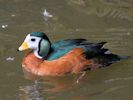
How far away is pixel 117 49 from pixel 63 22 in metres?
1.87

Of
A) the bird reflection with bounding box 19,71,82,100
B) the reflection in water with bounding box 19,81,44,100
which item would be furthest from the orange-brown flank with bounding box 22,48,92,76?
the reflection in water with bounding box 19,81,44,100

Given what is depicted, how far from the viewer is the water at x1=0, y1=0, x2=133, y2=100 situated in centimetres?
1096

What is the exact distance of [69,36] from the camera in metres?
13.2

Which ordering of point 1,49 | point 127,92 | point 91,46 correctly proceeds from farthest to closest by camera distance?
1. point 1,49
2. point 91,46
3. point 127,92

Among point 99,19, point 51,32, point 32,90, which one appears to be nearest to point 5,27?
point 51,32

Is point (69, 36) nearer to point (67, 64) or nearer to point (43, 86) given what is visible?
point (67, 64)

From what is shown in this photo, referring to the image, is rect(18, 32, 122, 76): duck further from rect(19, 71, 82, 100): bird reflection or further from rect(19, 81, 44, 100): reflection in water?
rect(19, 81, 44, 100): reflection in water

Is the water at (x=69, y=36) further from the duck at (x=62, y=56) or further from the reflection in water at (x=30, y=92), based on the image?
the duck at (x=62, y=56)

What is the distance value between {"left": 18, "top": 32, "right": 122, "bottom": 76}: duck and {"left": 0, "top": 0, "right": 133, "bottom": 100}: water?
133mm

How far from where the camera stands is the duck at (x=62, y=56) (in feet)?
38.5

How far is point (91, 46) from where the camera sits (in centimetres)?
1180

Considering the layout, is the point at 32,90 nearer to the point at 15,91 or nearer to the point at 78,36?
the point at 15,91

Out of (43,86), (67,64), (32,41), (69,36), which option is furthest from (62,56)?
(69,36)

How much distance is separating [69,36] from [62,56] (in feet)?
4.93
